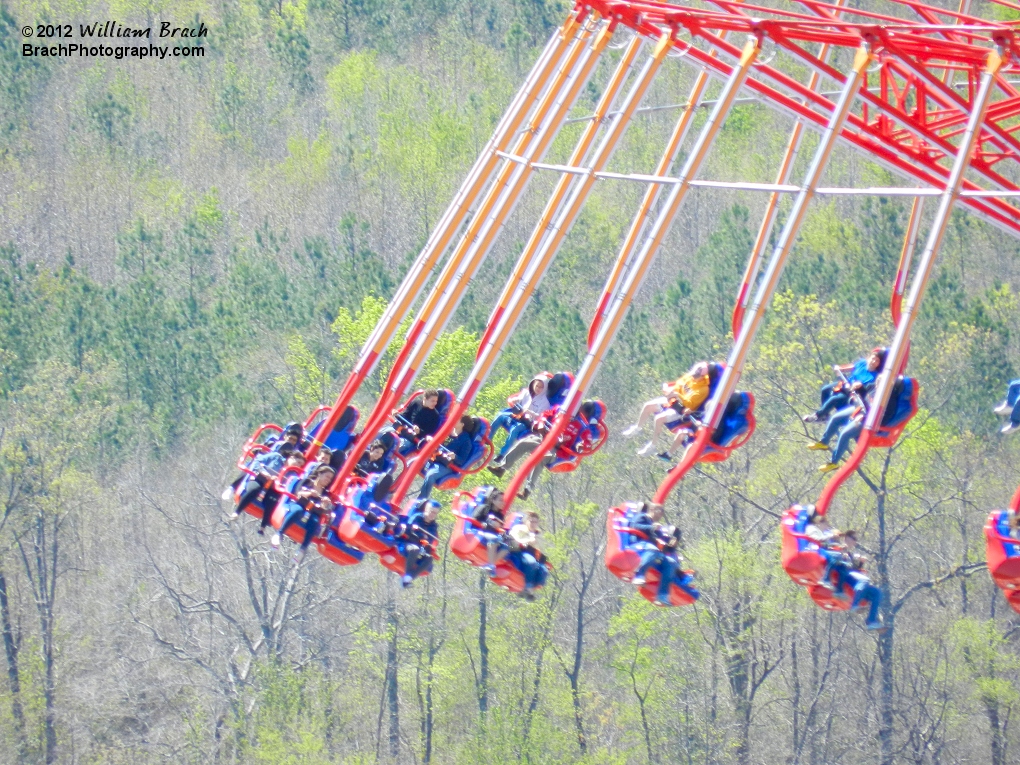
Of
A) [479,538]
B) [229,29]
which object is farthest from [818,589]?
[229,29]

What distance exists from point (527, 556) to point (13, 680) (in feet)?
87.0

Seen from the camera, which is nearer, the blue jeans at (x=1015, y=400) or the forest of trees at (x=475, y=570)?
the blue jeans at (x=1015, y=400)

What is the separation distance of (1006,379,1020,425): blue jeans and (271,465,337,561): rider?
302 inches

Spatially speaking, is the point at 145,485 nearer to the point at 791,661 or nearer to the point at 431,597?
the point at 431,597

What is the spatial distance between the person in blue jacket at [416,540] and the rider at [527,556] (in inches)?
35.8

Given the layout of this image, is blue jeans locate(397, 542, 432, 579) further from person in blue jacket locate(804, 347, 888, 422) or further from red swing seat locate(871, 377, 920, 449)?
red swing seat locate(871, 377, 920, 449)

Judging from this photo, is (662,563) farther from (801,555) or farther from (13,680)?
(13,680)

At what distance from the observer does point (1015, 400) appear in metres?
19.4

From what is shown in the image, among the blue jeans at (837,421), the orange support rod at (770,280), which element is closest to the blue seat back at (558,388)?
the blue jeans at (837,421)

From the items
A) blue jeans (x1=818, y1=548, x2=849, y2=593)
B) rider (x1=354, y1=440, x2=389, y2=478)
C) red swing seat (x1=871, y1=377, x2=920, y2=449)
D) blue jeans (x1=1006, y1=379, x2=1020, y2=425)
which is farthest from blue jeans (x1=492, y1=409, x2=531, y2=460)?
blue jeans (x1=1006, y1=379, x2=1020, y2=425)

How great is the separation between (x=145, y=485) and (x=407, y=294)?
1098 inches

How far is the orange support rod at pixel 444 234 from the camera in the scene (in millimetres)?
19328

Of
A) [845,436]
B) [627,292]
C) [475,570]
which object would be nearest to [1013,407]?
[845,436]

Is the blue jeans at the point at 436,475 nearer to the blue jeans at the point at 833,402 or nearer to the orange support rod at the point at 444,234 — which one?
the orange support rod at the point at 444,234
